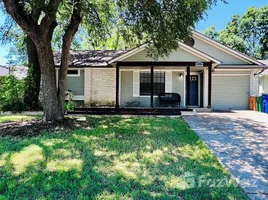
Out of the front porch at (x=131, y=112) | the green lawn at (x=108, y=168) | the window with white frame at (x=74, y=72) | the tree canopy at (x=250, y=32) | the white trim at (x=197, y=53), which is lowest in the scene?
the green lawn at (x=108, y=168)

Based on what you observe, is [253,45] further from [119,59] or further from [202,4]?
[202,4]

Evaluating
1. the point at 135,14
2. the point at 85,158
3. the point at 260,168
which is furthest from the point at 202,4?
the point at 85,158

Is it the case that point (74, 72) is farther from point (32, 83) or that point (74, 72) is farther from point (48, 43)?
point (48, 43)

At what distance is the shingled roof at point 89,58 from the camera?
16511mm

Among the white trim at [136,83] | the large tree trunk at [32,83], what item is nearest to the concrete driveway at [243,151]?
the white trim at [136,83]

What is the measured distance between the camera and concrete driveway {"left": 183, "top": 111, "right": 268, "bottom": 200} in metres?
4.21

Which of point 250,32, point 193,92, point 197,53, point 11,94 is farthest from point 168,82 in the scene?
point 250,32

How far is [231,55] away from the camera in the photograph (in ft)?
57.2

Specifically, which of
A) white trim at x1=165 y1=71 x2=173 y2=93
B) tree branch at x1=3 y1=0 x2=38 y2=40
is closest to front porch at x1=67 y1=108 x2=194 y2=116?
white trim at x1=165 y1=71 x2=173 y2=93

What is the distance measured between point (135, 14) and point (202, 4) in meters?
3.69

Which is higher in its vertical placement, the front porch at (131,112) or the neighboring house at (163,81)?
the neighboring house at (163,81)

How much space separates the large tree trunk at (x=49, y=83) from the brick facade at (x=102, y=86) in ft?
23.4

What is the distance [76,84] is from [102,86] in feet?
6.07

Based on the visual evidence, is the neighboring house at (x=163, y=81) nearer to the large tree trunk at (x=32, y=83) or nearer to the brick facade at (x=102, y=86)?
the brick facade at (x=102, y=86)
